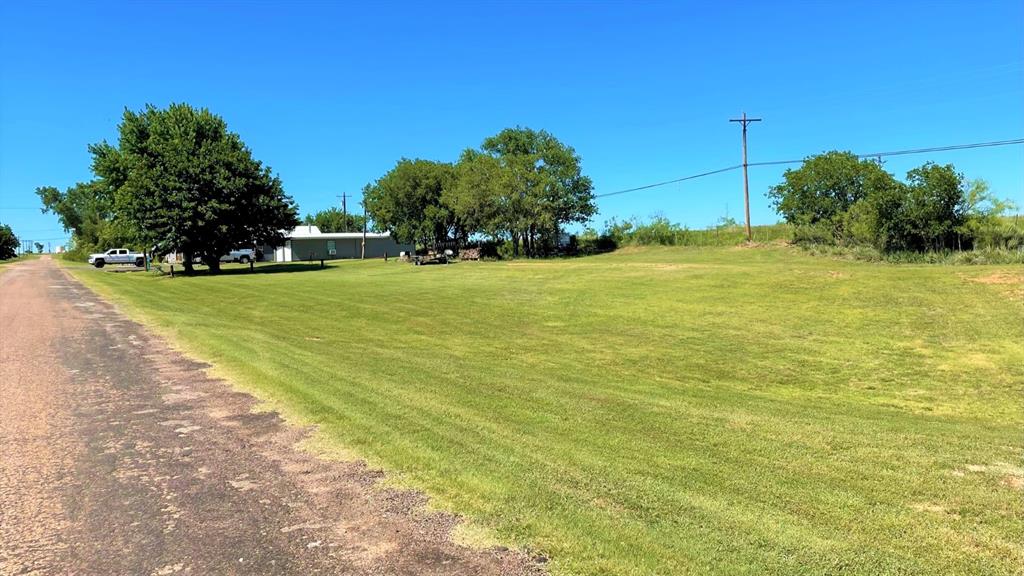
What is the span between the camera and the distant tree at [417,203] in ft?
217

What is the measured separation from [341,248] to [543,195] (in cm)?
3474

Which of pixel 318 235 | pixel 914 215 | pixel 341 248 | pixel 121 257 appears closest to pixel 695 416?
pixel 914 215

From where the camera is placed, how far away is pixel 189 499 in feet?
12.8

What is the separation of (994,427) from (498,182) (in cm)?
4961

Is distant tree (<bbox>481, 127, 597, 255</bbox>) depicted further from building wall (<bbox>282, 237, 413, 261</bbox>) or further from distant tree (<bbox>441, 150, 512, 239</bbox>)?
building wall (<bbox>282, 237, 413, 261</bbox>)

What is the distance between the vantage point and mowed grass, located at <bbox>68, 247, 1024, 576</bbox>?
135 inches

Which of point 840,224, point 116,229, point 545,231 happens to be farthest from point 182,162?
point 840,224

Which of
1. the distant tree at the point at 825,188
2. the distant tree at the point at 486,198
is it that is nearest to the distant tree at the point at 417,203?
the distant tree at the point at 486,198

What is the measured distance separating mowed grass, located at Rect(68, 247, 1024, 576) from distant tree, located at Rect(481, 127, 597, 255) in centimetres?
3716

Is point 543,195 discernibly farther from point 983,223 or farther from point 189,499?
point 189,499

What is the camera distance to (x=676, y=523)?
3559mm

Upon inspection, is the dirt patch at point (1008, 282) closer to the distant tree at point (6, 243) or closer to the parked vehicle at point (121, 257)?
the parked vehicle at point (121, 257)

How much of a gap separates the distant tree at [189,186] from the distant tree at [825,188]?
4076 cm

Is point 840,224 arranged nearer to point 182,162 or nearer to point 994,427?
point 994,427
